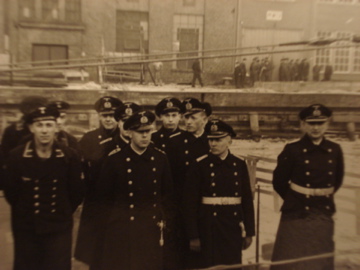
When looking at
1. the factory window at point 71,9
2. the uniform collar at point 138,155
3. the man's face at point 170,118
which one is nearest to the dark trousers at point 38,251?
the uniform collar at point 138,155

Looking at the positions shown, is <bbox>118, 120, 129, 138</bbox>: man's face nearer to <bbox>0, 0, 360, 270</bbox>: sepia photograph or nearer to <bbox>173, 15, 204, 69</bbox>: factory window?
<bbox>0, 0, 360, 270</bbox>: sepia photograph

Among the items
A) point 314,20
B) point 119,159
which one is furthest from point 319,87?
point 119,159

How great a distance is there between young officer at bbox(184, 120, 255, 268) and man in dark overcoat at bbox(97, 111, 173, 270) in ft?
0.50

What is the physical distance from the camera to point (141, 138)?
6.34 ft

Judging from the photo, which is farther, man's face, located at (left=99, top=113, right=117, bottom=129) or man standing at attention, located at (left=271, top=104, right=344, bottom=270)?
man standing at attention, located at (left=271, top=104, right=344, bottom=270)

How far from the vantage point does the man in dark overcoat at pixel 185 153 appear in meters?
2.18

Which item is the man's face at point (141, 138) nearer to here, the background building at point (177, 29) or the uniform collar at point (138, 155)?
the uniform collar at point (138, 155)

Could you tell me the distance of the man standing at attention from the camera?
7.07ft

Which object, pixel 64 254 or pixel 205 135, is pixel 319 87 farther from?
pixel 64 254

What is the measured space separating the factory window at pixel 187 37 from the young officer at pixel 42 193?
651 mm

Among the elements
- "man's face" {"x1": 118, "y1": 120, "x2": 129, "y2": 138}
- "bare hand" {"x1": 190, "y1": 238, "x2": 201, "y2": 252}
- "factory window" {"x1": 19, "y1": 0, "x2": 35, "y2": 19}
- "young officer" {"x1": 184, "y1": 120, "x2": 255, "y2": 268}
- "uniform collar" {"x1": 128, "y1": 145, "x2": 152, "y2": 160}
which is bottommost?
"bare hand" {"x1": 190, "y1": 238, "x2": 201, "y2": 252}

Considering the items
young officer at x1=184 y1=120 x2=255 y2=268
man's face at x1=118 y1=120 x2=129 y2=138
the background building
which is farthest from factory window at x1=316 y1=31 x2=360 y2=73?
man's face at x1=118 y1=120 x2=129 y2=138

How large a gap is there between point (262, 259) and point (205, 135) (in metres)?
0.91

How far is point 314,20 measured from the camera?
2.06 meters
